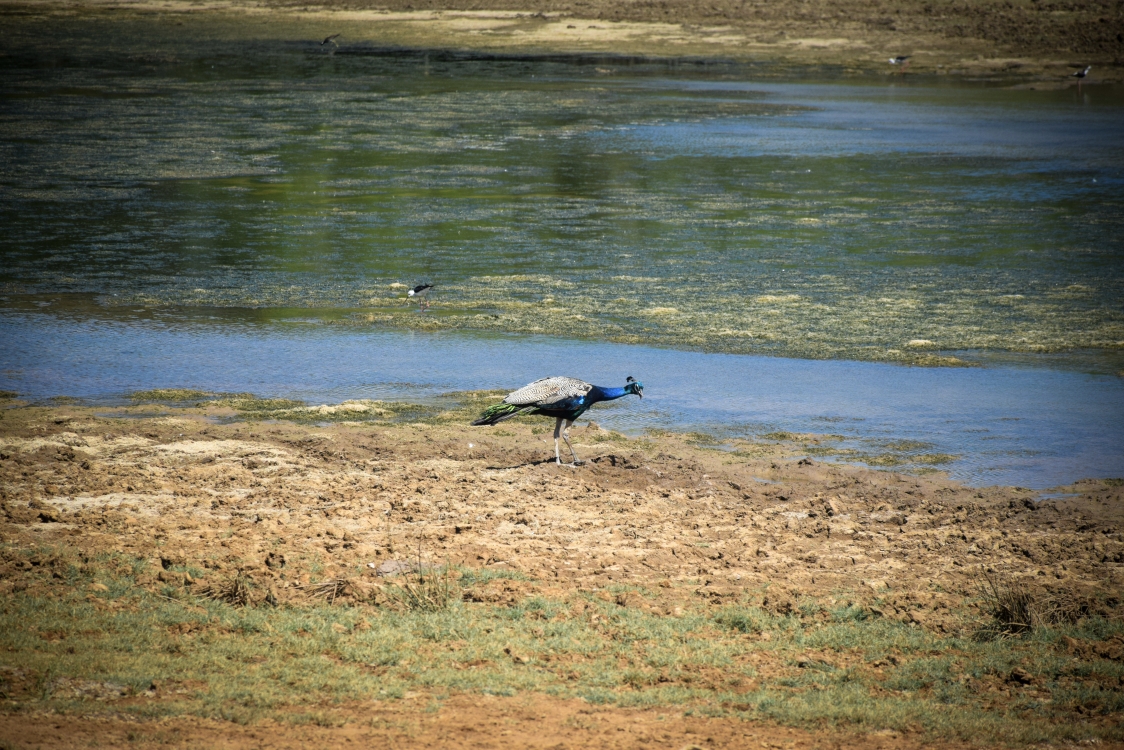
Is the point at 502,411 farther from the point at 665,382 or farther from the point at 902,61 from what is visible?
the point at 902,61

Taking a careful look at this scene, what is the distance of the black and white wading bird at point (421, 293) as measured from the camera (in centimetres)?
1461

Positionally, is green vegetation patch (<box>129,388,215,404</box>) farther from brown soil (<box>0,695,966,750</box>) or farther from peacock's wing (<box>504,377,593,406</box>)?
brown soil (<box>0,695,966,750</box>)

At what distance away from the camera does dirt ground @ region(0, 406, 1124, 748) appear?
5758 mm

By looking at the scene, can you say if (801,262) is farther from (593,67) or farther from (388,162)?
(593,67)

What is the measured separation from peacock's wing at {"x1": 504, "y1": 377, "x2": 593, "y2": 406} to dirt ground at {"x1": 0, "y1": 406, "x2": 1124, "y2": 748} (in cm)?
52

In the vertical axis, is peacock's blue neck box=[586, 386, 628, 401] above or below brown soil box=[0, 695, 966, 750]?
above

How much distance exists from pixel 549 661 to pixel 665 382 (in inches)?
240

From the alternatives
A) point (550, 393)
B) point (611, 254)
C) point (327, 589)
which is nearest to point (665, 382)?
point (550, 393)

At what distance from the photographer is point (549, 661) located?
20.9 feet

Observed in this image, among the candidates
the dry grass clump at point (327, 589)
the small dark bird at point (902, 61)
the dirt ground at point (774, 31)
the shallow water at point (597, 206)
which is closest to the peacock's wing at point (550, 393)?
the dry grass clump at point (327, 589)

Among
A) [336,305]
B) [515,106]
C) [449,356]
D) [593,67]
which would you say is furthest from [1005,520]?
[593,67]

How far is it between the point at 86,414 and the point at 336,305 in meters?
4.63

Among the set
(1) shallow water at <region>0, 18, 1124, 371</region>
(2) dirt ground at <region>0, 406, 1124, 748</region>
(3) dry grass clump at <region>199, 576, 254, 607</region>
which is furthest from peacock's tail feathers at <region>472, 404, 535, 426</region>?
(1) shallow water at <region>0, 18, 1124, 371</region>

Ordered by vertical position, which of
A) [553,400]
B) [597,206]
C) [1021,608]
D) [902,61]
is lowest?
[1021,608]
